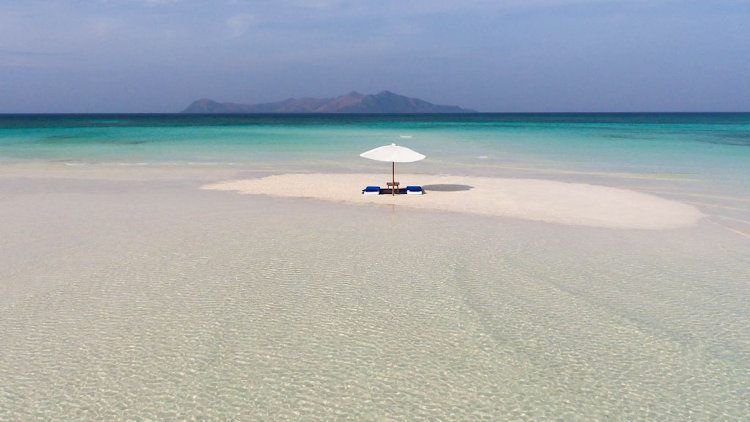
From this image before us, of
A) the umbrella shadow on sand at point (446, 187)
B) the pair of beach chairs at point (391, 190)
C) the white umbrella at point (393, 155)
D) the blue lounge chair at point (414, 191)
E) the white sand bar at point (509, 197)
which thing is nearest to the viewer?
the white sand bar at point (509, 197)

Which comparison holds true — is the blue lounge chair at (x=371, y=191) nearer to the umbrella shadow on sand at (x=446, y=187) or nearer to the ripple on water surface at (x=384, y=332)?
the umbrella shadow on sand at (x=446, y=187)

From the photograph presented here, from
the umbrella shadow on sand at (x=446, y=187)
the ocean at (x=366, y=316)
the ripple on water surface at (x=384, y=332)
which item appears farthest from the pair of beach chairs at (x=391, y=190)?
the ripple on water surface at (x=384, y=332)

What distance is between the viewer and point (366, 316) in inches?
237

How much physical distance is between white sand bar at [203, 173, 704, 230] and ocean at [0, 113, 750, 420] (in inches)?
30.3

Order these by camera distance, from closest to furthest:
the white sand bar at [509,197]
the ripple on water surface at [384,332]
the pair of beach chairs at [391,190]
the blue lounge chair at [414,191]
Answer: the ripple on water surface at [384,332] < the white sand bar at [509,197] < the pair of beach chairs at [391,190] < the blue lounge chair at [414,191]

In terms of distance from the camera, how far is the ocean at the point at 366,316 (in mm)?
4414

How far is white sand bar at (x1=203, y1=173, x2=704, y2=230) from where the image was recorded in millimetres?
11344

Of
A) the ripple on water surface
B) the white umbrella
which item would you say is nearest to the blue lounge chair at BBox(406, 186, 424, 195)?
the white umbrella

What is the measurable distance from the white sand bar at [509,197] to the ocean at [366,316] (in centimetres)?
77

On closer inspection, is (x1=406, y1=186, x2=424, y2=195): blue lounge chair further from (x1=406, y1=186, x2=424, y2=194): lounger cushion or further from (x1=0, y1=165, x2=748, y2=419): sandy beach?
(x1=0, y1=165, x2=748, y2=419): sandy beach

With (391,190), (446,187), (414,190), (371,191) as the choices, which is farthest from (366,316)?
(446,187)

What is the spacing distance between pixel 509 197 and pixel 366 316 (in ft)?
28.5

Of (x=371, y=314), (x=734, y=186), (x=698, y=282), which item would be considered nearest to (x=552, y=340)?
(x=371, y=314)

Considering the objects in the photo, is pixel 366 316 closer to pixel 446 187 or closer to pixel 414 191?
pixel 414 191
